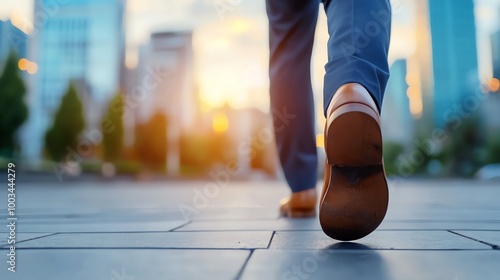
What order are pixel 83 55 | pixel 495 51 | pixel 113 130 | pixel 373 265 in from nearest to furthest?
pixel 373 265
pixel 113 130
pixel 495 51
pixel 83 55

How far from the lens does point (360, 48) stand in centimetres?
76

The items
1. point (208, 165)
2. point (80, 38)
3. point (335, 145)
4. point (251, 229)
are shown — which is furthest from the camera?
point (80, 38)

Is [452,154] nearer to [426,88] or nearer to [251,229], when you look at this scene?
[426,88]

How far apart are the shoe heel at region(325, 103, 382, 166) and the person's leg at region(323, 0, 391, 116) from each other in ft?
0.29

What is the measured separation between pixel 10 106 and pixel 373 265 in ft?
44.1

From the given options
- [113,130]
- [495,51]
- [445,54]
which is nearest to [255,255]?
[113,130]

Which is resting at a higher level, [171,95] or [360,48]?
[171,95]

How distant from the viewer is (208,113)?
1984 inches

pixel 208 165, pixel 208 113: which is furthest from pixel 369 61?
pixel 208 113

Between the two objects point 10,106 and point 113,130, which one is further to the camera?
point 113,130

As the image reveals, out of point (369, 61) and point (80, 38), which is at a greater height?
point (80, 38)

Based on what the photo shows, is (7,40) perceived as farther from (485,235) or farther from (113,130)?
(485,235)

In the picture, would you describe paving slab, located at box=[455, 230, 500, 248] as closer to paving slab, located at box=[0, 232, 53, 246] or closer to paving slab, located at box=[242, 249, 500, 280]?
paving slab, located at box=[242, 249, 500, 280]

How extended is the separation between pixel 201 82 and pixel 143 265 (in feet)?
153
